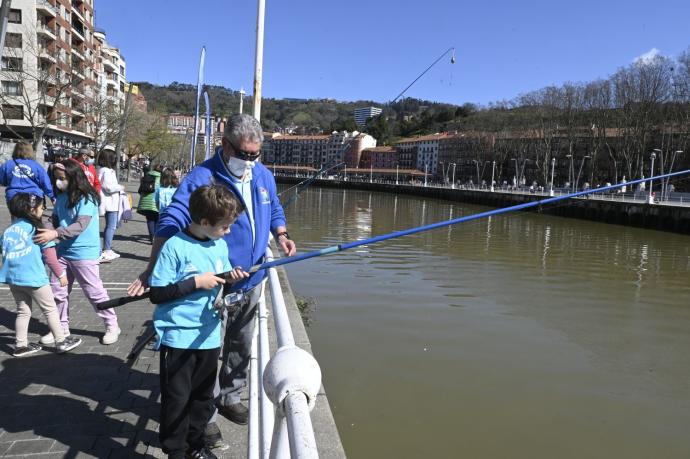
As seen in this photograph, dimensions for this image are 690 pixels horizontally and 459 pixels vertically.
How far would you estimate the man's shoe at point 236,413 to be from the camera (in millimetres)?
3451

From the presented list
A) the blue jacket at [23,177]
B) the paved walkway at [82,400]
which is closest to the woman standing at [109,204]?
the blue jacket at [23,177]

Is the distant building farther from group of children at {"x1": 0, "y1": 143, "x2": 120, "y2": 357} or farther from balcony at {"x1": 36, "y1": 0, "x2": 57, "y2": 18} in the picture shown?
balcony at {"x1": 36, "y1": 0, "x2": 57, "y2": 18}

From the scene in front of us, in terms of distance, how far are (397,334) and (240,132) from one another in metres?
5.53

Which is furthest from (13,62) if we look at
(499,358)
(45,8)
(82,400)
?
(82,400)

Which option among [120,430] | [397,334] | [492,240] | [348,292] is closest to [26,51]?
[492,240]

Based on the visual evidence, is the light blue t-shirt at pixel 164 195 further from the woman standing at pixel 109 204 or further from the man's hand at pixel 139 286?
the man's hand at pixel 139 286

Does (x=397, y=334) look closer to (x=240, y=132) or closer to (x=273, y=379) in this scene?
(x=240, y=132)

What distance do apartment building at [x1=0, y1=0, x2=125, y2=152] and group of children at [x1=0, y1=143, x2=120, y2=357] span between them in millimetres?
28573

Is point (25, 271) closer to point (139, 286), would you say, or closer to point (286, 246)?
point (139, 286)

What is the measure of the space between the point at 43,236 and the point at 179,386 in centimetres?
241

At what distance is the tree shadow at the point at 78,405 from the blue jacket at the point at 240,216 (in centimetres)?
111

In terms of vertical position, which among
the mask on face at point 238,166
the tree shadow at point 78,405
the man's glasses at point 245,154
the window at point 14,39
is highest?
the window at point 14,39

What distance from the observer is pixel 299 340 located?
4.79 meters

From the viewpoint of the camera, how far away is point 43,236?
14.4 ft
